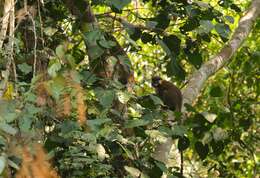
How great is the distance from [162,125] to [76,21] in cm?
68

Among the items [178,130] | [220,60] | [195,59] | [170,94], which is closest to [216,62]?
[220,60]

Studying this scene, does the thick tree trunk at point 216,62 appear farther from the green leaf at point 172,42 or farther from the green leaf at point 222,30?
the green leaf at point 222,30

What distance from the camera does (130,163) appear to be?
2.14 metres

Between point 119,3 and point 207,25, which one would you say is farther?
point 207,25

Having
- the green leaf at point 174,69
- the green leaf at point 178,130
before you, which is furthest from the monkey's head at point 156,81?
the green leaf at point 178,130

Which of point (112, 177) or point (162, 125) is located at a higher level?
point (162, 125)

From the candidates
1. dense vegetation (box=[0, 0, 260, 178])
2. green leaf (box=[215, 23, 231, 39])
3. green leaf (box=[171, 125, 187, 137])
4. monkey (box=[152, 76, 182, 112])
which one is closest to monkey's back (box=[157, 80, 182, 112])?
monkey (box=[152, 76, 182, 112])

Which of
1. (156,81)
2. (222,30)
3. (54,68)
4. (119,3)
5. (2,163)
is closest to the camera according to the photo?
(2,163)

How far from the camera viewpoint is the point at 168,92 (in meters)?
4.66

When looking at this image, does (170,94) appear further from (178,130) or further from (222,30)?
(178,130)

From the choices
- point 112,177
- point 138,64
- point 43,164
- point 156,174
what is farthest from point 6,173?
point 138,64

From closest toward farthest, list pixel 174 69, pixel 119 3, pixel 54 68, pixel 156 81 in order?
pixel 54 68 → pixel 119 3 → pixel 174 69 → pixel 156 81

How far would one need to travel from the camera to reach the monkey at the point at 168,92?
14.4 feet

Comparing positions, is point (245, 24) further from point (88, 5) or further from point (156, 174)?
point (156, 174)
